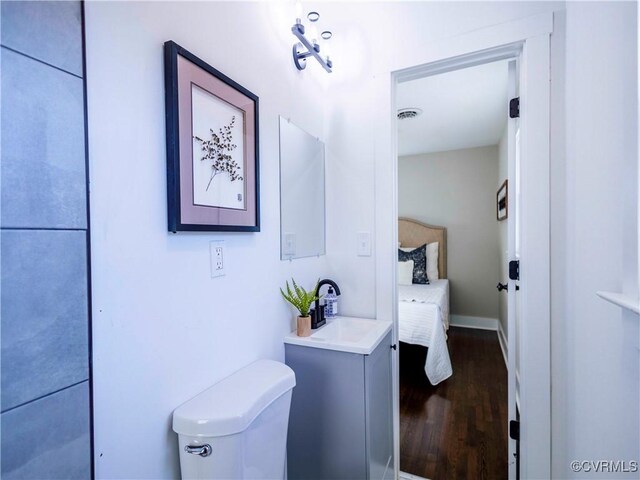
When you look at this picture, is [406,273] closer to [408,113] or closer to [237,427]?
[408,113]

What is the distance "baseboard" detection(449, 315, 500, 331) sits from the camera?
4051 mm

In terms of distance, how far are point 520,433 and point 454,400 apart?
1.03 meters

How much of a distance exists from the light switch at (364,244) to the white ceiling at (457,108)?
4.61ft

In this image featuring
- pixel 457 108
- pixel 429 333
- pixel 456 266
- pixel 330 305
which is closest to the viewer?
pixel 330 305

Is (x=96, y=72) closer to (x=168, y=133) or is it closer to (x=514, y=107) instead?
(x=168, y=133)

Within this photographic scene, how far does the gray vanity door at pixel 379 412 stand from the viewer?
1275 mm

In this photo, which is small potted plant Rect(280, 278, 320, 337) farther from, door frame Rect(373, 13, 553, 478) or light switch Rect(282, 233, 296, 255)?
door frame Rect(373, 13, 553, 478)

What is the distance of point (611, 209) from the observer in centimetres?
100

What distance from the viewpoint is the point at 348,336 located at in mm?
1416

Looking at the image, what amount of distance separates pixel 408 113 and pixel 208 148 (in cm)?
248

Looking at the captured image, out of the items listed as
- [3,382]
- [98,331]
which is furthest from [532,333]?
[3,382]

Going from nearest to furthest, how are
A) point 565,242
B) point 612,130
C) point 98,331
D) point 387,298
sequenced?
point 98,331
point 612,130
point 565,242
point 387,298

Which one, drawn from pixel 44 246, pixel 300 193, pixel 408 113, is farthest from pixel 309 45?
pixel 408 113

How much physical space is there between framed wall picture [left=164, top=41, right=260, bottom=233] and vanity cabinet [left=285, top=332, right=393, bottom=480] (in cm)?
63
